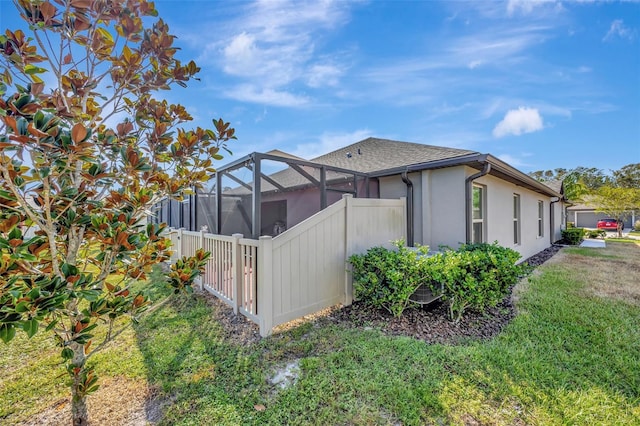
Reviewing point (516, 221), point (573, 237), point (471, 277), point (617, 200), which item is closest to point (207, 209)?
point (471, 277)

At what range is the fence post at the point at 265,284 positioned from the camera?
12.2 ft

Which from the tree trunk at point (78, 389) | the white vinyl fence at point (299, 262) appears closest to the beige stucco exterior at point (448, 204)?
the white vinyl fence at point (299, 262)

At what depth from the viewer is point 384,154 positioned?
8195 millimetres

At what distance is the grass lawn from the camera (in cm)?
230

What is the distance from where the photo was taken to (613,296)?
17.3 ft

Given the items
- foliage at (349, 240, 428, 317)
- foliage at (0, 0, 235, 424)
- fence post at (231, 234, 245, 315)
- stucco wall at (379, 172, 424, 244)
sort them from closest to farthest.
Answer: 1. foliage at (0, 0, 235, 424)
2. foliage at (349, 240, 428, 317)
3. fence post at (231, 234, 245, 315)
4. stucco wall at (379, 172, 424, 244)

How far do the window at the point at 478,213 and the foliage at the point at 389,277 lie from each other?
2965mm

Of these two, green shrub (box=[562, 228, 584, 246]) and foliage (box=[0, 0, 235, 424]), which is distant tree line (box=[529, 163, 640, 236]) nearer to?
green shrub (box=[562, 228, 584, 246])

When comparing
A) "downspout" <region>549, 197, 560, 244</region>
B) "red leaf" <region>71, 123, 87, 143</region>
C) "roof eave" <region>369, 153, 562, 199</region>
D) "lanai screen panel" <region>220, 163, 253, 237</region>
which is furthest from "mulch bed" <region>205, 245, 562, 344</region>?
"downspout" <region>549, 197, 560, 244</region>

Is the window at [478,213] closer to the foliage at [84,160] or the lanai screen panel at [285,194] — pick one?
the lanai screen panel at [285,194]

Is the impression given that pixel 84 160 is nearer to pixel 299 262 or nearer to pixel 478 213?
pixel 299 262

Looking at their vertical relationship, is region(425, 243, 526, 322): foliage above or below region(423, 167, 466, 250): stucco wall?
below

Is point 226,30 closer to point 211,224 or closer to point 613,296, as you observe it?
point 211,224

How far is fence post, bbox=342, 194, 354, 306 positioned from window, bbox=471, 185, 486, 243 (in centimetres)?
346
